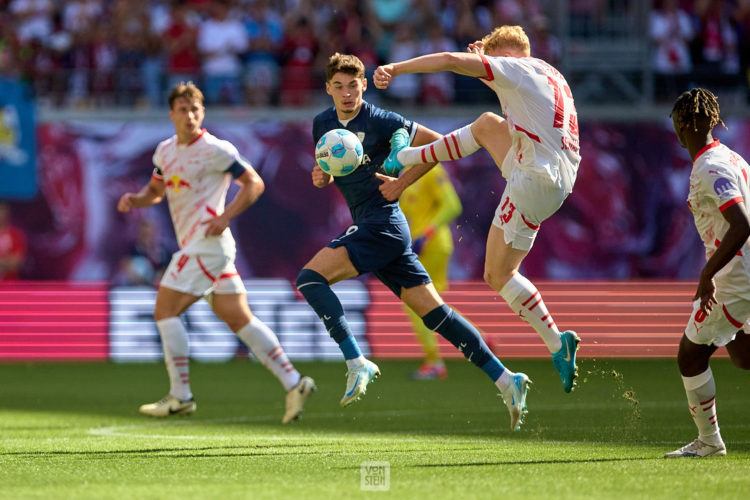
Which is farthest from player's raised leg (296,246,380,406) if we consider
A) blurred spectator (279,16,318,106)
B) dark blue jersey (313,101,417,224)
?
blurred spectator (279,16,318,106)

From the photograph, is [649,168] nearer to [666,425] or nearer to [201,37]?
[201,37]

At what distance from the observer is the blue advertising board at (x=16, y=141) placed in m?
18.6

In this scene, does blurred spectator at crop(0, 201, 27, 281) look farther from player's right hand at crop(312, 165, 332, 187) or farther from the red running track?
player's right hand at crop(312, 165, 332, 187)

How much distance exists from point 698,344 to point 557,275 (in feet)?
40.0

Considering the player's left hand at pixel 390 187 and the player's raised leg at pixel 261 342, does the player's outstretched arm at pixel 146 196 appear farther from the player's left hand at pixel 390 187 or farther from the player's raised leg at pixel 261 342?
the player's left hand at pixel 390 187

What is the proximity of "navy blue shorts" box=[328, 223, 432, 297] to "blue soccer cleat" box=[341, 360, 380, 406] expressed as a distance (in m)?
0.71

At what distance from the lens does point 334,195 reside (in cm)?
1909

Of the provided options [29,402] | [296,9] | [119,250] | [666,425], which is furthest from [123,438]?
[296,9]

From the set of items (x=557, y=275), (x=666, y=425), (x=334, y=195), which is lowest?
A: (x=557, y=275)

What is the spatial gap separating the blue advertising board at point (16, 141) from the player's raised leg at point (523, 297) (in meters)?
13.0

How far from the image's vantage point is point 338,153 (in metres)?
7.48

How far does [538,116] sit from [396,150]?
1.02m

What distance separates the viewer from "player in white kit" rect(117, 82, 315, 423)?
30.2 feet

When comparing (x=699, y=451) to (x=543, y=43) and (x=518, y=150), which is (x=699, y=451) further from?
(x=543, y=43)
